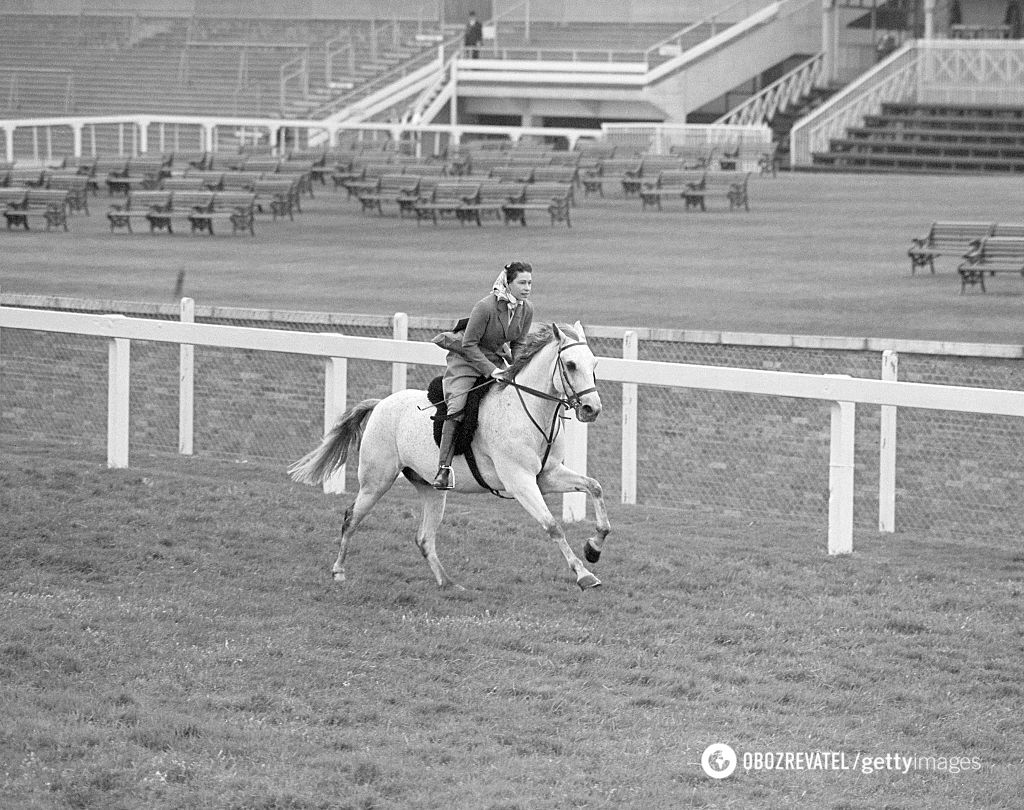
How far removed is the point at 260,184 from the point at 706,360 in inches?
707

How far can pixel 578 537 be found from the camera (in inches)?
452

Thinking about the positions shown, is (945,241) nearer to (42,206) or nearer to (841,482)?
(841,482)

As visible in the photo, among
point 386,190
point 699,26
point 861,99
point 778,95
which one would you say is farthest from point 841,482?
point 699,26

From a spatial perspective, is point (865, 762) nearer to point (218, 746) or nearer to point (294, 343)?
point (218, 746)

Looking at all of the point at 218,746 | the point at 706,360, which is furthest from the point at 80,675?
the point at 706,360

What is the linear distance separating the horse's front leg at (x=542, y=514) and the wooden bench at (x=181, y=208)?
21.0m

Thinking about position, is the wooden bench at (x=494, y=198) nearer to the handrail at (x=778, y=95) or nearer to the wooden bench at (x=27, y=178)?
the wooden bench at (x=27, y=178)

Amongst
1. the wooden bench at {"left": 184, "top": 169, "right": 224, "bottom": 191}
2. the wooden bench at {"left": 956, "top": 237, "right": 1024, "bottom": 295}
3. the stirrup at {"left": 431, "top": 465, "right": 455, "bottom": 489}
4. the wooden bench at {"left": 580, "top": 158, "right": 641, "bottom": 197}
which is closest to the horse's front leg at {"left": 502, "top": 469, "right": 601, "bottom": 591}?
the stirrup at {"left": 431, "top": 465, "right": 455, "bottom": 489}

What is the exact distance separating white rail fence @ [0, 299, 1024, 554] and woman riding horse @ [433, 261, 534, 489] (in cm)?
206

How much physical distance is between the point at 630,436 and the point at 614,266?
10.9m

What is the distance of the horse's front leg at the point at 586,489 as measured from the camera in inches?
373

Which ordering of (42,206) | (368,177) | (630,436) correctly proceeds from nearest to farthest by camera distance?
(630,436) → (42,206) → (368,177)

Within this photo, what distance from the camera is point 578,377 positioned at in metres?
9.27

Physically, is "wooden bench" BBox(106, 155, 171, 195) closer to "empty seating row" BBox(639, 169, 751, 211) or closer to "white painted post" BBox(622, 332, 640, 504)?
"empty seating row" BBox(639, 169, 751, 211)
